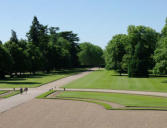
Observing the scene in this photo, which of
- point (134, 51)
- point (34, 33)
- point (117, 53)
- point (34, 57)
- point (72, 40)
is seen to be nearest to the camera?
point (134, 51)

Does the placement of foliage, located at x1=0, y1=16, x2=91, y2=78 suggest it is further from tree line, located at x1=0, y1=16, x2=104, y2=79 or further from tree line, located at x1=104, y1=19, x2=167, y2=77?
tree line, located at x1=104, y1=19, x2=167, y2=77

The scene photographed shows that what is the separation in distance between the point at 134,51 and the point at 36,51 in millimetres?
39841

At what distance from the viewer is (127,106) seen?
27.6 metres

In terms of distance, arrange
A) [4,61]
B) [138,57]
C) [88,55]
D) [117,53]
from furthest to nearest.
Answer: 1. [88,55]
2. [117,53]
3. [138,57]
4. [4,61]

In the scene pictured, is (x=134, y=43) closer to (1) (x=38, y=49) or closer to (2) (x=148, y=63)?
(2) (x=148, y=63)

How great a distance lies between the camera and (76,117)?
22.5 meters

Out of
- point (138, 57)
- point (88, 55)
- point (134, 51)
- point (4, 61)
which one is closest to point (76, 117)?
point (4, 61)

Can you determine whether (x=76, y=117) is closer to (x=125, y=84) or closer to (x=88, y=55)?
(x=125, y=84)

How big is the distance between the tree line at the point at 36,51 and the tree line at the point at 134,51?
28266mm

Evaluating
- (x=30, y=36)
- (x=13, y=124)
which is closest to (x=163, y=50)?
(x=13, y=124)

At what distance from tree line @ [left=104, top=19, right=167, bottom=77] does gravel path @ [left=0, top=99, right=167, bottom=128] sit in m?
43.5

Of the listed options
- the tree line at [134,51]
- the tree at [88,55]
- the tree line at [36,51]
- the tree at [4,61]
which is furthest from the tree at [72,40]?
the tree at [4,61]

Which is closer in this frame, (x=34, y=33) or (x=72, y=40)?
(x=34, y=33)

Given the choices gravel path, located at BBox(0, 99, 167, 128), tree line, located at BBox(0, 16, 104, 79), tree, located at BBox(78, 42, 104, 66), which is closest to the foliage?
tree line, located at BBox(0, 16, 104, 79)
